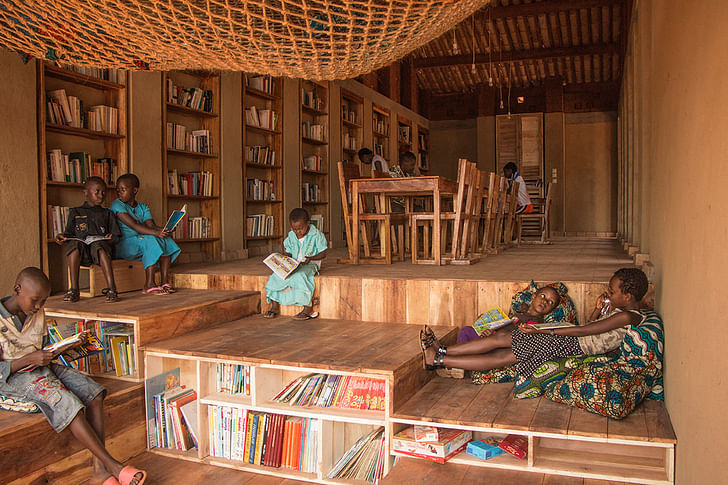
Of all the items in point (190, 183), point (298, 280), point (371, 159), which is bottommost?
point (298, 280)

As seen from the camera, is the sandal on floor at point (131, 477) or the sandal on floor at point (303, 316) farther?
the sandal on floor at point (303, 316)

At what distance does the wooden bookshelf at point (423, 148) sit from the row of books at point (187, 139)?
711cm

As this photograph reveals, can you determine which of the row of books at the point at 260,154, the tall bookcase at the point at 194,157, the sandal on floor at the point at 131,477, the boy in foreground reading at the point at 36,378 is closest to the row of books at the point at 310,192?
the row of books at the point at 260,154

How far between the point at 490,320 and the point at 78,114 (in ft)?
11.3

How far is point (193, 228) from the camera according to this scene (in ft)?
18.8

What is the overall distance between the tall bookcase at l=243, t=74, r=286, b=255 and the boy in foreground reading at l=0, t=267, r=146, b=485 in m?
3.99

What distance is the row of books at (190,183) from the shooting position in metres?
5.46

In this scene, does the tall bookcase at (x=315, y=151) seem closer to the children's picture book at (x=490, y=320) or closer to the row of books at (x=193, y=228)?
the row of books at (x=193, y=228)

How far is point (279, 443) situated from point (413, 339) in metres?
0.94

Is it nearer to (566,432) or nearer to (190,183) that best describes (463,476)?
(566,432)

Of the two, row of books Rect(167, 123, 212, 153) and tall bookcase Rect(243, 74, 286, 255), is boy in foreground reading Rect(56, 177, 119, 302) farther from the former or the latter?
tall bookcase Rect(243, 74, 286, 255)

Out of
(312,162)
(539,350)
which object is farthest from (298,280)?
(312,162)

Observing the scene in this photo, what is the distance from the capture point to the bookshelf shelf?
780 cm

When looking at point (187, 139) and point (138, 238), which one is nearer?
point (138, 238)
